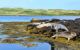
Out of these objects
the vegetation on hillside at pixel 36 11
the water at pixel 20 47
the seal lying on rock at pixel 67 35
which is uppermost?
the vegetation on hillside at pixel 36 11

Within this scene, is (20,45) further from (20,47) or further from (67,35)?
(67,35)

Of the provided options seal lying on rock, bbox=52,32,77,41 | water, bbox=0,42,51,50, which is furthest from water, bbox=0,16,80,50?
seal lying on rock, bbox=52,32,77,41

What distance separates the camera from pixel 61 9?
4.07 meters

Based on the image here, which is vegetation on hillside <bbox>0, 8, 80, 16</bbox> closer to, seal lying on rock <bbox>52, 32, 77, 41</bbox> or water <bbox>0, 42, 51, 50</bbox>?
seal lying on rock <bbox>52, 32, 77, 41</bbox>

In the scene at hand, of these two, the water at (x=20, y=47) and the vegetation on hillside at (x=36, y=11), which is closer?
the water at (x=20, y=47)

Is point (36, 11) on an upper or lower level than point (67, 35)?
upper

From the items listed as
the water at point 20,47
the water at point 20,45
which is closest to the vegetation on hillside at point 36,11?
the water at point 20,45

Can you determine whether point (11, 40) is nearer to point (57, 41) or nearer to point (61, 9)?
point (57, 41)

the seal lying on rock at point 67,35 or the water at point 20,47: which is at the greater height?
the seal lying on rock at point 67,35

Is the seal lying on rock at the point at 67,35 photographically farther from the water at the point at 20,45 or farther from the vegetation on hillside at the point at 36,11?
the vegetation on hillside at the point at 36,11

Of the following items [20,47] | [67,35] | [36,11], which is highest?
[36,11]

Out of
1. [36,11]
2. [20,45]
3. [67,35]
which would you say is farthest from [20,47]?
[67,35]

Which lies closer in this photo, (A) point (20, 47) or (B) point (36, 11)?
(A) point (20, 47)
